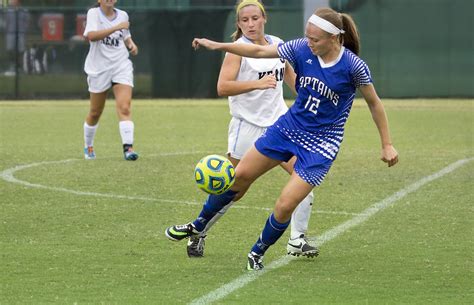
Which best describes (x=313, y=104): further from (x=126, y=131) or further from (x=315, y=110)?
(x=126, y=131)

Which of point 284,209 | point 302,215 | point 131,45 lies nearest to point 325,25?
point 284,209

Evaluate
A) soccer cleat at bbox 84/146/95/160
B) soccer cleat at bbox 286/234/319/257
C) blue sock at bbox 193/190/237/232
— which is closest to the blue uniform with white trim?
blue sock at bbox 193/190/237/232

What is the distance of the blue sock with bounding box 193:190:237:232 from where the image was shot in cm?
855

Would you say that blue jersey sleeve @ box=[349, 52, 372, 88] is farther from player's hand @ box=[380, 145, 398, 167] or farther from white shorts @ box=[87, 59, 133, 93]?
white shorts @ box=[87, 59, 133, 93]

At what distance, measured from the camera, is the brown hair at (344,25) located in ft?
25.9

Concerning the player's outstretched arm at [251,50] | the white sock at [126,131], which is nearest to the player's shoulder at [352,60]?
the player's outstretched arm at [251,50]

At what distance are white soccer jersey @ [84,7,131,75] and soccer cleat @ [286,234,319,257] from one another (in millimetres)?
7450

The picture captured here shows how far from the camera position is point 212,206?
28.2 feet

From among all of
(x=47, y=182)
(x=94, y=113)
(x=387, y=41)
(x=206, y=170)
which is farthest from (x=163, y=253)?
(x=387, y=41)

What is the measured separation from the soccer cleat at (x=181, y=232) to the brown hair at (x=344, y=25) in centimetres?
171

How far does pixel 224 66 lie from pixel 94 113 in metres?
6.85

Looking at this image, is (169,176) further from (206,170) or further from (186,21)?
(186,21)

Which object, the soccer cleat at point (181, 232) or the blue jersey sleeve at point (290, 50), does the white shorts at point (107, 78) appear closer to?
the soccer cleat at point (181, 232)

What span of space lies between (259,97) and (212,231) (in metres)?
1.25
